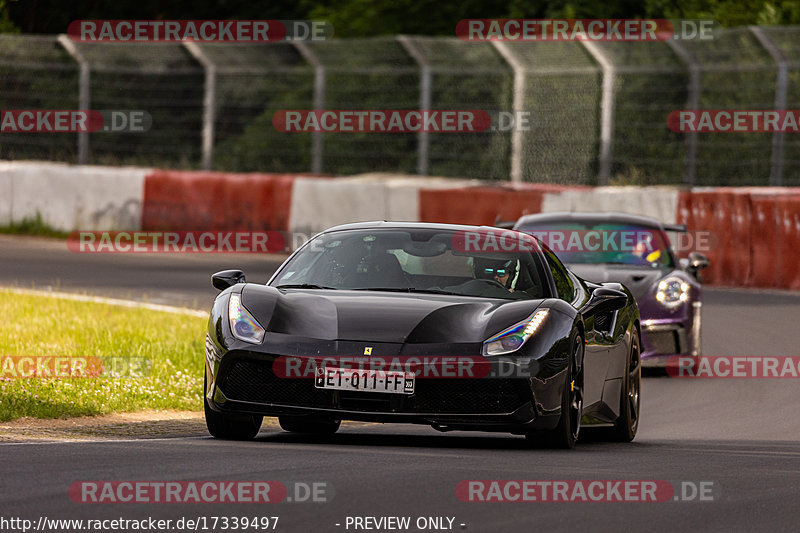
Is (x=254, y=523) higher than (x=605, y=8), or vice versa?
(x=605, y=8)

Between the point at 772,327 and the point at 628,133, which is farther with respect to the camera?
the point at 628,133

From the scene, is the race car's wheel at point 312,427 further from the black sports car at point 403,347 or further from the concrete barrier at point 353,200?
the concrete barrier at point 353,200

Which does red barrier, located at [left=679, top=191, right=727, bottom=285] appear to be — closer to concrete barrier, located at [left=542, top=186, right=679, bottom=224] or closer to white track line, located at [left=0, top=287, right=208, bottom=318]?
concrete barrier, located at [left=542, top=186, right=679, bottom=224]

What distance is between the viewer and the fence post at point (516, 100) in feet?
80.3

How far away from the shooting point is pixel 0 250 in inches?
926

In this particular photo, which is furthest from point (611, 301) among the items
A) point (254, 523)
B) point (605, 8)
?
point (605, 8)

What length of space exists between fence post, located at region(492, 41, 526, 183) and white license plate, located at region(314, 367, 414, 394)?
16.1 m

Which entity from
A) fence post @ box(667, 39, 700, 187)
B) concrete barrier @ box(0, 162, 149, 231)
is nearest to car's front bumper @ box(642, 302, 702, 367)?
fence post @ box(667, 39, 700, 187)

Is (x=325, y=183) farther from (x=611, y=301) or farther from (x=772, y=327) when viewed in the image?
(x=611, y=301)

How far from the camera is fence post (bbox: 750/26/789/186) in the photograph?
2225 centimetres

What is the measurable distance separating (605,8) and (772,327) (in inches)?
700

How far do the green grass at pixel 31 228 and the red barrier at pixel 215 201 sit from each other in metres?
1.56

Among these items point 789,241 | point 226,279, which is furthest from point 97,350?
point 789,241

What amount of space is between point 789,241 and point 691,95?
9.87 feet
